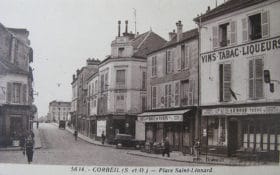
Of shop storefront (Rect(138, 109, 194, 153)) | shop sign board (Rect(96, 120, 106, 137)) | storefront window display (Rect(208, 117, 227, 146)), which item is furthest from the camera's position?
shop sign board (Rect(96, 120, 106, 137))

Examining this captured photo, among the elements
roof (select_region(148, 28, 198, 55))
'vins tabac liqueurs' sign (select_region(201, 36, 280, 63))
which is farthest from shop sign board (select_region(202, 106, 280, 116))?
roof (select_region(148, 28, 198, 55))

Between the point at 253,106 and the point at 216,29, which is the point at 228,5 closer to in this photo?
the point at 216,29

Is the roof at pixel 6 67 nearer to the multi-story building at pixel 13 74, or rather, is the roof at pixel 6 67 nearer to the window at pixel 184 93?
the multi-story building at pixel 13 74

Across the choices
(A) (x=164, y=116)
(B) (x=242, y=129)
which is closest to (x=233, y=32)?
(B) (x=242, y=129)

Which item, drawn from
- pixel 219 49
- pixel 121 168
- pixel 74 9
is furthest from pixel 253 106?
pixel 74 9

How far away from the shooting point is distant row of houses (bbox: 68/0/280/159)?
421 cm

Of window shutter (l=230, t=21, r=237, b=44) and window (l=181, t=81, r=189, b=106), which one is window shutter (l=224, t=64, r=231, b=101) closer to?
window shutter (l=230, t=21, r=237, b=44)

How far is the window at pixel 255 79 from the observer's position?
14.1 ft

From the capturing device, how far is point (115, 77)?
984cm

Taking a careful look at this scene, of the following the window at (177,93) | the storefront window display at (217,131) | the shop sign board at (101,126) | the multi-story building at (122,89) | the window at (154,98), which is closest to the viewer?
the storefront window display at (217,131)

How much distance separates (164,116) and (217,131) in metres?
2.02

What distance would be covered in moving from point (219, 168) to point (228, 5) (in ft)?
6.22

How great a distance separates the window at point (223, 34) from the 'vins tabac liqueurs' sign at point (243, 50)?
0.34 feet

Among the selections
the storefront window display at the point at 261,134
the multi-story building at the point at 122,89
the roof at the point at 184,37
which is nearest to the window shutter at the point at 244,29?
the roof at the point at 184,37
